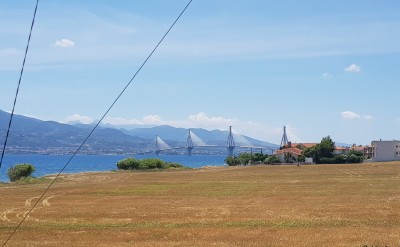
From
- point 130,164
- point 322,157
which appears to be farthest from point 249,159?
point 130,164

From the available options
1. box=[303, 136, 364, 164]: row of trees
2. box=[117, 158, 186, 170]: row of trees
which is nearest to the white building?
box=[303, 136, 364, 164]: row of trees

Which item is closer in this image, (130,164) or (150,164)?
(150,164)

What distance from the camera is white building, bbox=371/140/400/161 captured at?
15200cm

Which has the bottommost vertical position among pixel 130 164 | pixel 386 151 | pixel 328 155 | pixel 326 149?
pixel 130 164

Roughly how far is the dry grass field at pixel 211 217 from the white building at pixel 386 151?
94.8 meters

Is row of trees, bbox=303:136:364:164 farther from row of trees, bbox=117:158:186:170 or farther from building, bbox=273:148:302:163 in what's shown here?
row of trees, bbox=117:158:186:170

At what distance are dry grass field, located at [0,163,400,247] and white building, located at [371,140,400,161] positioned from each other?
9481cm

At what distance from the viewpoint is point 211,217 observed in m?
39.2

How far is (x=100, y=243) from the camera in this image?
97.3 ft

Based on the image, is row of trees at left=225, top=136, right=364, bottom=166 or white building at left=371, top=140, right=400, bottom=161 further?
white building at left=371, top=140, right=400, bottom=161

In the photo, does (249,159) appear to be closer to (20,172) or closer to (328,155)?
(328,155)

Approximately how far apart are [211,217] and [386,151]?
12508 cm

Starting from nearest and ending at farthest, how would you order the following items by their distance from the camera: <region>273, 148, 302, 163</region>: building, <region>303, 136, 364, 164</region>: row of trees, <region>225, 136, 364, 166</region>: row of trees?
<region>303, 136, 364, 164</region>: row of trees → <region>225, 136, 364, 166</region>: row of trees → <region>273, 148, 302, 163</region>: building

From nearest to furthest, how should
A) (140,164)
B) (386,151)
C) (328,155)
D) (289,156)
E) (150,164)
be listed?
(150,164) → (140,164) → (328,155) → (386,151) → (289,156)
